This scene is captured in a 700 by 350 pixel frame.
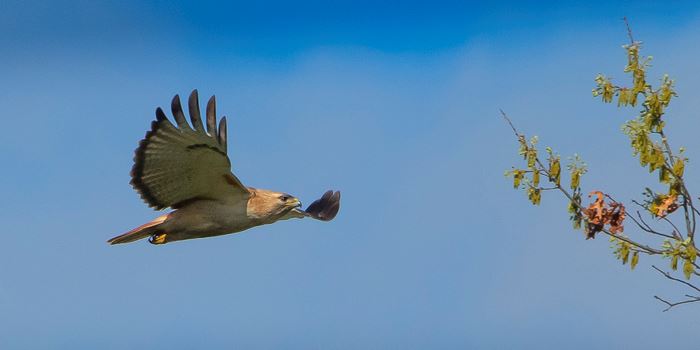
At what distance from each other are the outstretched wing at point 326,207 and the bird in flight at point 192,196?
5.45ft

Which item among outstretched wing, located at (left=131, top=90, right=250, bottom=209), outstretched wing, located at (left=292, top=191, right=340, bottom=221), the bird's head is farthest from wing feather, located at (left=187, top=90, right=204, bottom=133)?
outstretched wing, located at (left=292, top=191, right=340, bottom=221)

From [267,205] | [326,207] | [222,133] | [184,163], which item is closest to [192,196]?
[184,163]

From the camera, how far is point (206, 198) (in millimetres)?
8281

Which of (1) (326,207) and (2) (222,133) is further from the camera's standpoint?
(1) (326,207)

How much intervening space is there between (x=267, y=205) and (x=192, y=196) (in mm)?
621

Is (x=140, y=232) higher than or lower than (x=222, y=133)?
lower

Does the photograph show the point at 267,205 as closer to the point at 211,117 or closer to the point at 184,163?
the point at 184,163

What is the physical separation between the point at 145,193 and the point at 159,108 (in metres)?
0.78

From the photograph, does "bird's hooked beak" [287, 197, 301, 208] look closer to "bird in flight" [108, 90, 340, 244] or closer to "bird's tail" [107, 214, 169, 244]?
"bird in flight" [108, 90, 340, 244]

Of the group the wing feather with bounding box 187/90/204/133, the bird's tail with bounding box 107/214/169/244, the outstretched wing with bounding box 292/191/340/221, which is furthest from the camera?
the outstretched wing with bounding box 292/191/340/221

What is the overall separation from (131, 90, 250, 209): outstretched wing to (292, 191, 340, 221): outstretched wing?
6.18 feet

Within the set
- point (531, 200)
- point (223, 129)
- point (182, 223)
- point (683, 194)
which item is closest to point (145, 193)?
point (182, 223)

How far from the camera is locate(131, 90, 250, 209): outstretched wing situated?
7746 millimetres

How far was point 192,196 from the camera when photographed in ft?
27.3
